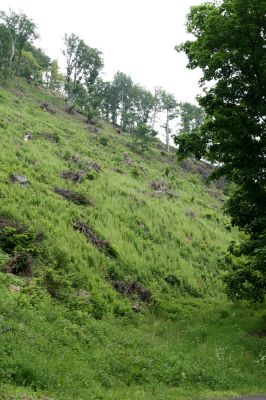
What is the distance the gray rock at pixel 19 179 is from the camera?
76.0 ft

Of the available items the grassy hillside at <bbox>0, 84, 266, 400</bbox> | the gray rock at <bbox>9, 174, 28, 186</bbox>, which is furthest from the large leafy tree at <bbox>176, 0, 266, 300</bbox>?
the gray rock at <bbox>9, 174, 28, 186</bbox>

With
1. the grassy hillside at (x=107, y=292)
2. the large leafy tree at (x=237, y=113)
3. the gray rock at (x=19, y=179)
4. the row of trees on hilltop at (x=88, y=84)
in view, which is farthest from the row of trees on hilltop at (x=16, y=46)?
the large leafy tree at (x=237, y=113)

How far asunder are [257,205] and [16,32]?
5973cm

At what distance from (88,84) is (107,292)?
67116mm

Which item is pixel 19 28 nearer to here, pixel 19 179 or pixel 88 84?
pixel 88 84

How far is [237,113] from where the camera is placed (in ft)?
52.6

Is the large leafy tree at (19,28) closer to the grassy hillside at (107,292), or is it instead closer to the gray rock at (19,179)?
the grassy hillside at (107,292)

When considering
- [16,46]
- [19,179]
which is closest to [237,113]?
[19,179]

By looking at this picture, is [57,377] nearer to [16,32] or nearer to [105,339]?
[105,339]

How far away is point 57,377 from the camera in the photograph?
834 cm

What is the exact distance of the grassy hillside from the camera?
9555 millimetres

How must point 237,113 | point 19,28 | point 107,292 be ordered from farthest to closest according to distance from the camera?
point 19,28 → point 107,292 → point 237,113

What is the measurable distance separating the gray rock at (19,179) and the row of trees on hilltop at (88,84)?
39099 millimetres

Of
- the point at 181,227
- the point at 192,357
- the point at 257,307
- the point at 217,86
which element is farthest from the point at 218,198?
the point at 192,357
